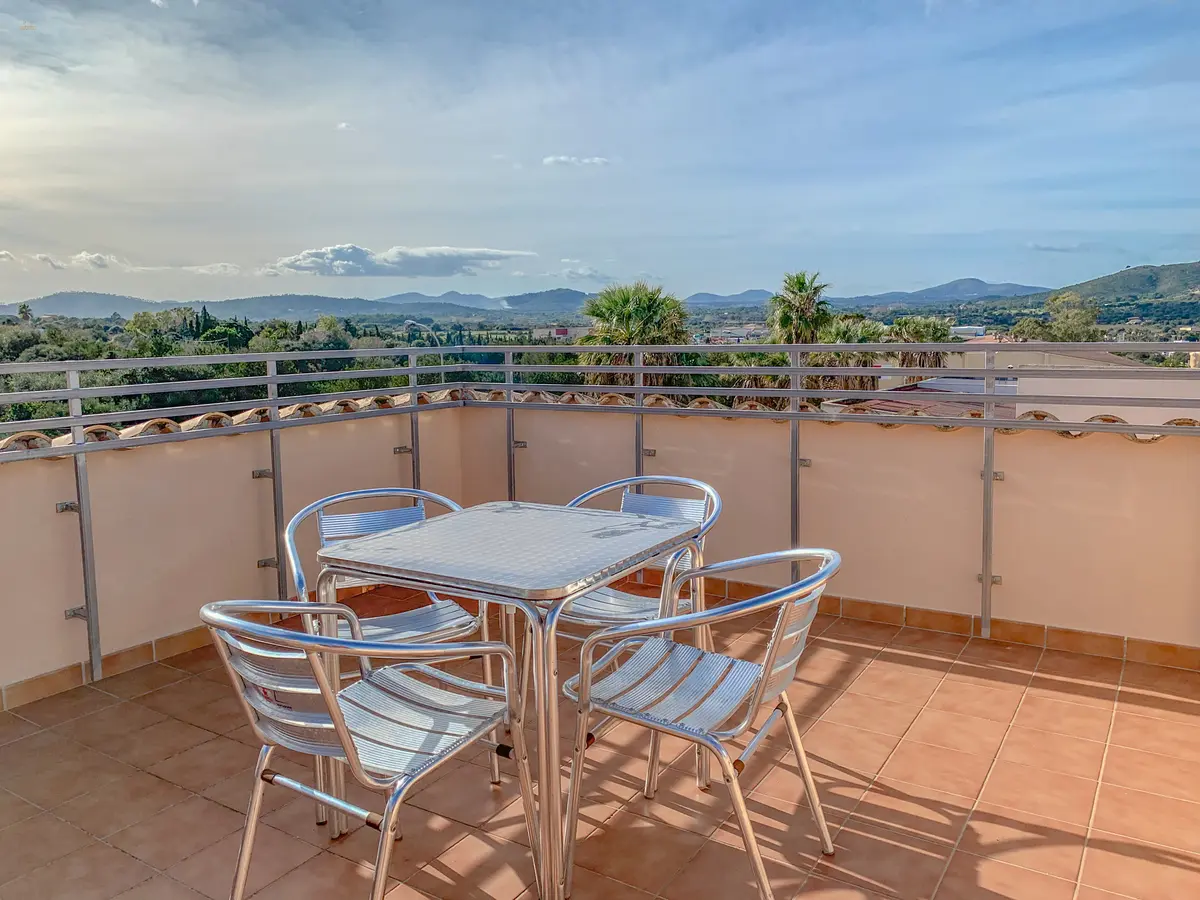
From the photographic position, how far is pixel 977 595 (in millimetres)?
3809

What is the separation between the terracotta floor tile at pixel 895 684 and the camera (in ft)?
10.4

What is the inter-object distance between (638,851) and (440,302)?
7475 mm

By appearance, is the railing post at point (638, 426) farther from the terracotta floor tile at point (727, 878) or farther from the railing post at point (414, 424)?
the terracotta floor tile at point (727, 878)

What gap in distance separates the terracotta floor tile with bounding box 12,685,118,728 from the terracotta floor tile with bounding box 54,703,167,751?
0.05 m

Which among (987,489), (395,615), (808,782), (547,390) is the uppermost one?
(547,390)

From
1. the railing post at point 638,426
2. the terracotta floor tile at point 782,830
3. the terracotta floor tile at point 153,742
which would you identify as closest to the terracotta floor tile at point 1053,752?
the terracotta floor tile at point 782,830

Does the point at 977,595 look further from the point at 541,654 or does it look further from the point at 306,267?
the point at 306,267

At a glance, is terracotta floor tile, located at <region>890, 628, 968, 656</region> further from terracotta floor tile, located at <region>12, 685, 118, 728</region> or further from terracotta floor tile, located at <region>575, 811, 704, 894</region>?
terracotta floor tile, located at <region>12, 685, 118, 728</region>

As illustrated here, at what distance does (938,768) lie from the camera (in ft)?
8.66

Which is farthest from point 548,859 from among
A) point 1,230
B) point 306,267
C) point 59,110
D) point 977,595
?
point 306,267

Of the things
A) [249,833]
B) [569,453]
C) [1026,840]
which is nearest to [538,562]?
[249,833]

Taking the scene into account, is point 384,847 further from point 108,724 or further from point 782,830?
point 108,724

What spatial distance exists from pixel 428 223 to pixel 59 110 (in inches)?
236

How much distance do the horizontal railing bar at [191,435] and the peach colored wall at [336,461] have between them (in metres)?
0.04
